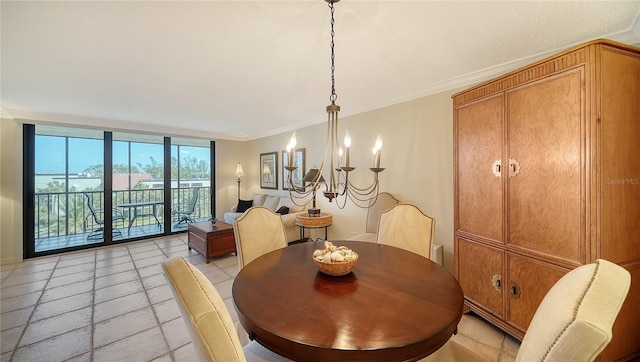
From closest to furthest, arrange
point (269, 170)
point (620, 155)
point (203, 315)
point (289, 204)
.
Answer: point (203, 315), point (620, 155), point (289, 204), point (269, 170)

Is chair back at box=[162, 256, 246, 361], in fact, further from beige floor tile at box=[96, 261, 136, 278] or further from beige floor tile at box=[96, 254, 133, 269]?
beige floor tile at box=[96, 254, 133, 269]

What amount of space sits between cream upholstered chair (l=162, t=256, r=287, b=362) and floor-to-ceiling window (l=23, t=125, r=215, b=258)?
213 inches

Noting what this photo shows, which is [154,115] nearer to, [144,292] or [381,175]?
[144,292]

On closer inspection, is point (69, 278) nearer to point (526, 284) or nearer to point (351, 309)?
point (351, 309)

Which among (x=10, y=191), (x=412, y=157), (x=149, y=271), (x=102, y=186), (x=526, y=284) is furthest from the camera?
(x=102, y=186)

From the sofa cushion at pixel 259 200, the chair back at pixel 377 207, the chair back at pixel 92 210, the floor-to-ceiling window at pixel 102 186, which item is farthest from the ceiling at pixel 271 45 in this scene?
the sofa cushion at pixel 259 200

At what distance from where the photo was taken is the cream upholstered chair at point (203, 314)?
0.69 meters

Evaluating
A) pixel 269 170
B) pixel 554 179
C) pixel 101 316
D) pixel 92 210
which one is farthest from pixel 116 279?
pixel 554 179

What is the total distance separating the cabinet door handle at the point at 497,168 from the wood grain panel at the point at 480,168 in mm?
24

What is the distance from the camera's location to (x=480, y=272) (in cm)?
210

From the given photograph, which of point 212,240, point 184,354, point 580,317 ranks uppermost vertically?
point 580,317

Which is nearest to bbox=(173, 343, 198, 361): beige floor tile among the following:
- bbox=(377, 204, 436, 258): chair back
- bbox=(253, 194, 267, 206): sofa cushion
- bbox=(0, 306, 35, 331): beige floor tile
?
bbox=(0, 306, 35, 331): beige floor tile

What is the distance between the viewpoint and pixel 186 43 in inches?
75.2

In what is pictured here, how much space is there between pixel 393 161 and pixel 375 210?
720 millimetres
